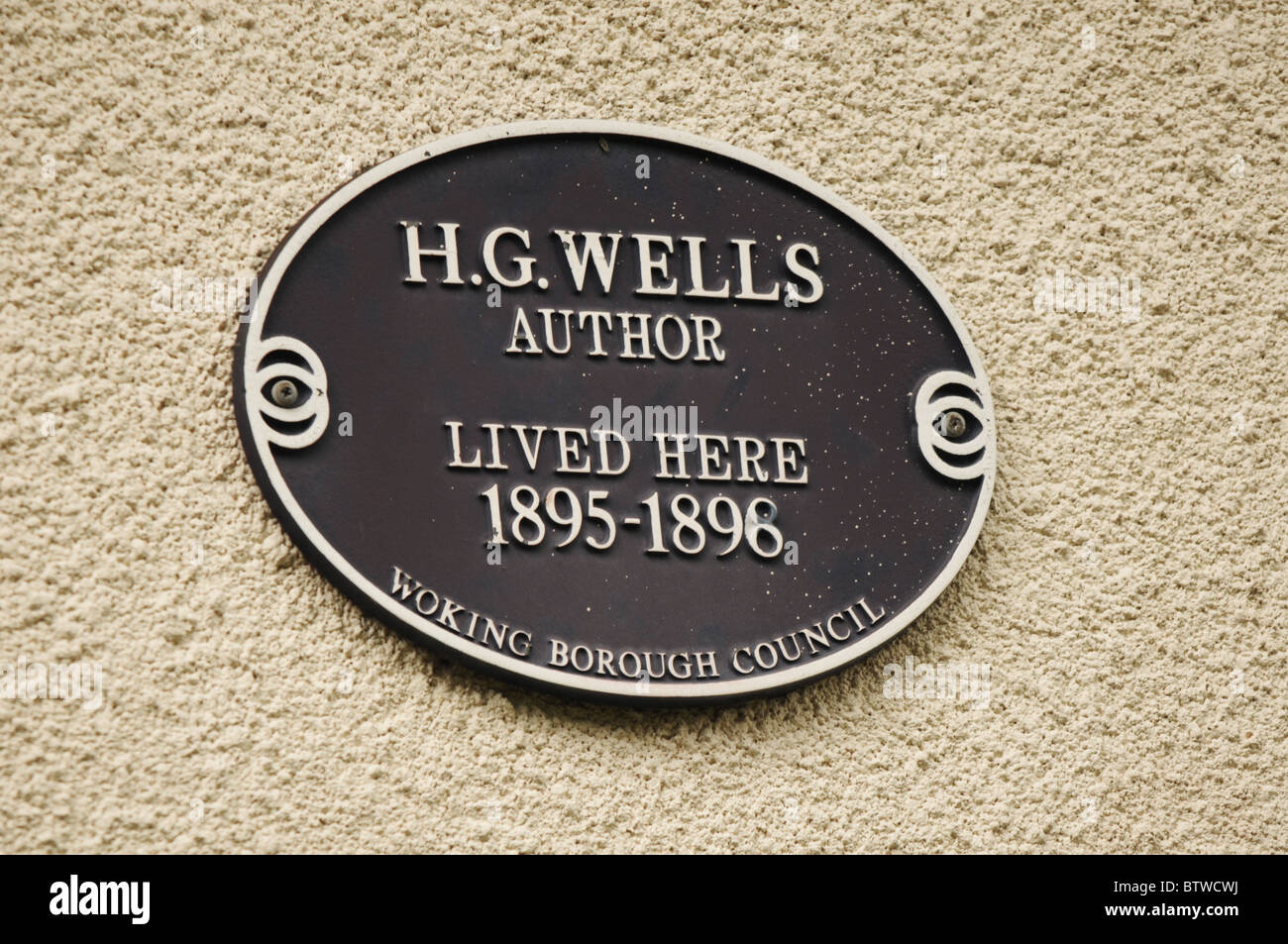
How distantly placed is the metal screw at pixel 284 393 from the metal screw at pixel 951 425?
1.02 metres

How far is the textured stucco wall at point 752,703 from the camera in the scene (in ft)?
6.44

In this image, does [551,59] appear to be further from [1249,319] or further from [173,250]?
[1249,319]

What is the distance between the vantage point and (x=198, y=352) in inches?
81.4

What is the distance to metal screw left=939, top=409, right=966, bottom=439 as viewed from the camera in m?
2.27

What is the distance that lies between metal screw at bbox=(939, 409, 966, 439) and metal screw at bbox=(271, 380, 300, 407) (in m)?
1.02

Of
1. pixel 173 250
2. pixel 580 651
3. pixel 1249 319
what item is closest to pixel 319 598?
pixel 580 651

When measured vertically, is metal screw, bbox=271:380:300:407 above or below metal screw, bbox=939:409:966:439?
above

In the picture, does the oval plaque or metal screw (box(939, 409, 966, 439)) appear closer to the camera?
the oval plaque

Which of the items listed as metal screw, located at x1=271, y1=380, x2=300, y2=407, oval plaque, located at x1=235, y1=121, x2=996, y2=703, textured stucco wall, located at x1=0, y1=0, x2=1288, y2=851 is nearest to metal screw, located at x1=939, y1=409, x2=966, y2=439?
oval plaque, located at x1=235, y1=121, x2=996, y2=703

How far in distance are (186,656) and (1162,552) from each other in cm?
156

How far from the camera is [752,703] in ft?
7.03

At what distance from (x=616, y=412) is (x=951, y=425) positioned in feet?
1.80

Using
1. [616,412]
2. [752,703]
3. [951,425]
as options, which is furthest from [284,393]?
[951,425]

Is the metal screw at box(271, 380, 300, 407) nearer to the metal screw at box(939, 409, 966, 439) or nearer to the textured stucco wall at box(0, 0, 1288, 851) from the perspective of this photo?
the textured stucco wall at box(0, 0, 1288, 851)
